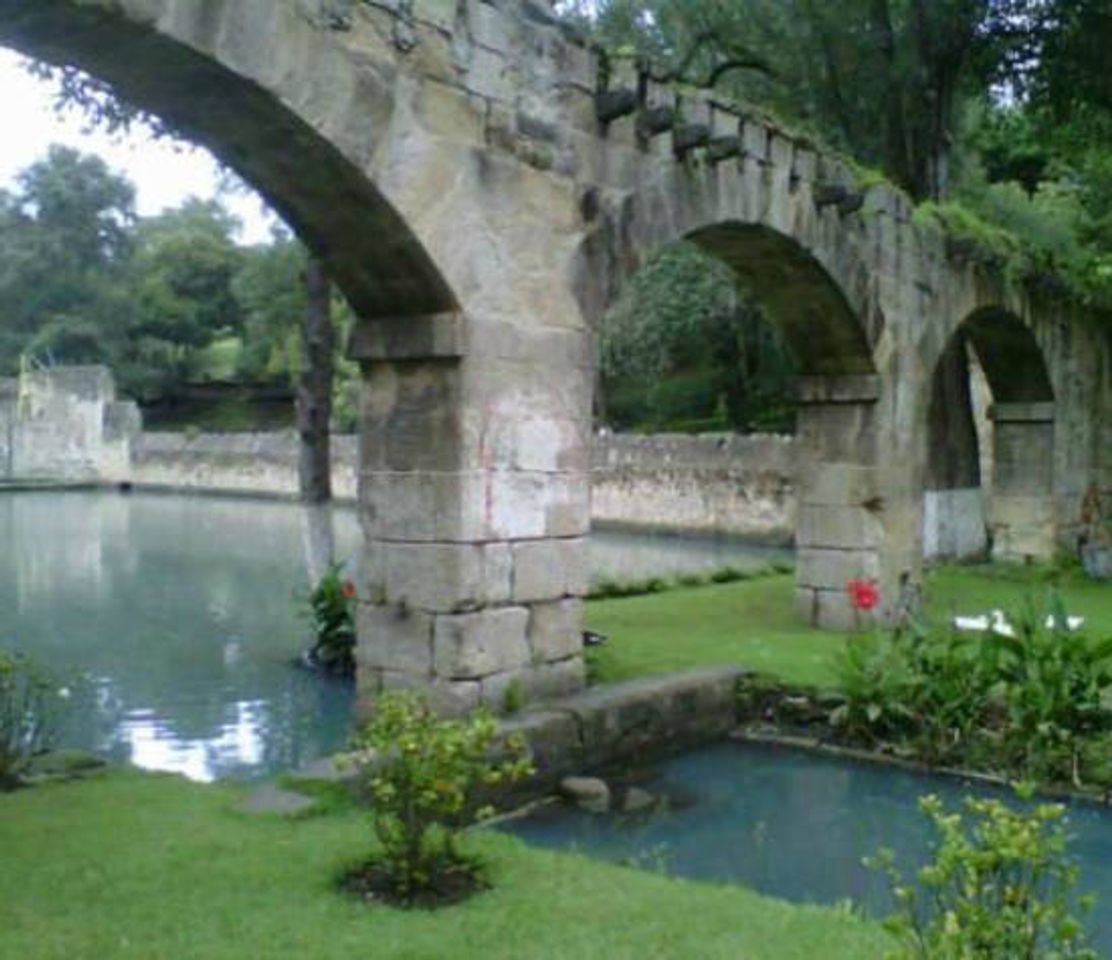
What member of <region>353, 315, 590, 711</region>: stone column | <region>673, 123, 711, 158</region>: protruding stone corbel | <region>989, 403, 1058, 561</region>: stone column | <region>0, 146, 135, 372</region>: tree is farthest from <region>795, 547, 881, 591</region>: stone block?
<region>0, 146, 135, 372</region>: tree

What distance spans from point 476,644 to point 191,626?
23.3ft

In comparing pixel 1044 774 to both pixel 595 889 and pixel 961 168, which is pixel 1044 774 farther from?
pixel 961 168

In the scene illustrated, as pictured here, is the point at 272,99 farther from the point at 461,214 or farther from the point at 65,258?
the point at 65,258

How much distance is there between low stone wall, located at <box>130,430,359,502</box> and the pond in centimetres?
2463

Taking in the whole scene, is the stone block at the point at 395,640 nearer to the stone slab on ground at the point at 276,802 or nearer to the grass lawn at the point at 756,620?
the stone slab on ground at the point at 276,802

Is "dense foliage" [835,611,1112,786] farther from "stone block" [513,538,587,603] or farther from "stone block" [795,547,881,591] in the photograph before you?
"stone block" [795,547,881,591]

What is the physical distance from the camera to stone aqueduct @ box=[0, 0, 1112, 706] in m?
5.69

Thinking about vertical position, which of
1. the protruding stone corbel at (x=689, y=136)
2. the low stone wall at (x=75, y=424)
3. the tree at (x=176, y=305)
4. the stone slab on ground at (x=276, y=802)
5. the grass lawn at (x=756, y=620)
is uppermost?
the tree at (x=176, y=305)

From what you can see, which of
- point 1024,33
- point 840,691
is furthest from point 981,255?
point 840,691

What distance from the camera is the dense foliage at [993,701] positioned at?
7.28 m

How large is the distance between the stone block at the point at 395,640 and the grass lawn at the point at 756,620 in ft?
6.29

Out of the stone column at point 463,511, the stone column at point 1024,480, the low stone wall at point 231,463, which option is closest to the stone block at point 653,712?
the stone column at point 463,511

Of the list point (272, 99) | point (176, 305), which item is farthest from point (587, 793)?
point (176, 305)

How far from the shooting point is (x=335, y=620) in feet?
34.8
